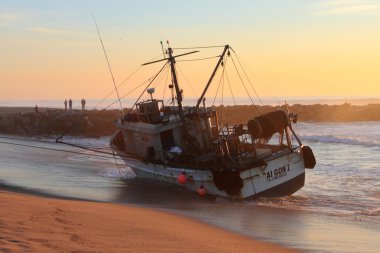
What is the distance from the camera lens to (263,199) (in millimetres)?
17828

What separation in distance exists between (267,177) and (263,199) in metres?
0.76

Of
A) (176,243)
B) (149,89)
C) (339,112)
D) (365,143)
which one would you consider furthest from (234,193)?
→ (339,112)

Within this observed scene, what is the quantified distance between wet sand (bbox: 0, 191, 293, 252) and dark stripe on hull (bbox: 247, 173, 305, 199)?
5945 millimetres

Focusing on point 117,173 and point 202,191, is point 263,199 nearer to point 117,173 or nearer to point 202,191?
point 202,191

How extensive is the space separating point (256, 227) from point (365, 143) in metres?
28.7

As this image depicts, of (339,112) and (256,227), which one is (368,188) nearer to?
(256,227)

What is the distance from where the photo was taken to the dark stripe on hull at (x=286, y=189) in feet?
59.2

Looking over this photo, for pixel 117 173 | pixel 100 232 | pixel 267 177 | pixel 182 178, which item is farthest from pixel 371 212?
pixel 117 173

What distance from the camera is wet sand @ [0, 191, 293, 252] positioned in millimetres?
7996

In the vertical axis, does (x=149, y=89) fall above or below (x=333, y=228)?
above

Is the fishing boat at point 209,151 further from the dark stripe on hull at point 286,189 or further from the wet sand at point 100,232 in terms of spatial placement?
the wet sand at point 100,232

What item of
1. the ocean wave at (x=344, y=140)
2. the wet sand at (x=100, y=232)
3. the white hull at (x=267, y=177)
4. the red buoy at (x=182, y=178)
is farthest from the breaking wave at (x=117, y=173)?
the ocean wave at (x=344, y=140)

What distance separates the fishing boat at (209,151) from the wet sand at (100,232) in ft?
18.4

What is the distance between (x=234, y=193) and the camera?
57.4 ft
